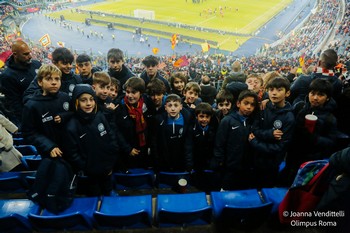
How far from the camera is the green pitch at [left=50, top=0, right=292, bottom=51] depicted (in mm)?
33312

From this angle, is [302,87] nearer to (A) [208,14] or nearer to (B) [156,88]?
(B) [156,88]

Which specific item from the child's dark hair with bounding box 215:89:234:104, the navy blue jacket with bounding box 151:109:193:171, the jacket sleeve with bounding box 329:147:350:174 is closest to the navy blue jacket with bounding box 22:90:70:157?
the navy blue jacket with bounding box 151:109:193:171

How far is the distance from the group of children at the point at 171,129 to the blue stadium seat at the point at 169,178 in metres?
0.26

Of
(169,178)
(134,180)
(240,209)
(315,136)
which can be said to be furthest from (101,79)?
(315,136)

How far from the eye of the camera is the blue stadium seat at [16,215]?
2922 mm

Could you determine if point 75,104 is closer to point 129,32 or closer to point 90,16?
point 129,32

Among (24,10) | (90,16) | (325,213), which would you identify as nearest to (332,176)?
(325,213)

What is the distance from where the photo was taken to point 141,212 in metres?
2.95

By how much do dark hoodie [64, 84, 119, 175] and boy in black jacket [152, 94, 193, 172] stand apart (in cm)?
80

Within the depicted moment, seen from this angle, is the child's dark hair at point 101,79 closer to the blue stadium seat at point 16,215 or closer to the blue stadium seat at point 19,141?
the blue stadium seat at point 16,215

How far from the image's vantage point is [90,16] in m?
42.4

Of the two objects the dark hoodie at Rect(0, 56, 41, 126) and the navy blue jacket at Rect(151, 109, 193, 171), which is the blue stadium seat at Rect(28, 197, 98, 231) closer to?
the navy blue jacket at Rect(151, 109, 193, 171)

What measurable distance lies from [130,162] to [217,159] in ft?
5.45

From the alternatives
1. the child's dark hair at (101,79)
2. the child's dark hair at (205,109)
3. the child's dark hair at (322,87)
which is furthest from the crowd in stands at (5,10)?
the child's dark hair at (322,87)
